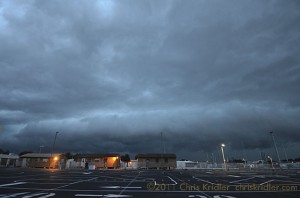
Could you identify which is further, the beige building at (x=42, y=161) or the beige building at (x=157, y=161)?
the beige building at (x=157, y=161)

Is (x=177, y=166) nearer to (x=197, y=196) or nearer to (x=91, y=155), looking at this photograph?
(x=91, y=155)

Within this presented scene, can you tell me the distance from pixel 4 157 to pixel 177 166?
78710mm

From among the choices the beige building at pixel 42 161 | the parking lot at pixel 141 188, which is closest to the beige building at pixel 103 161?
the beige building at pixel 42 161

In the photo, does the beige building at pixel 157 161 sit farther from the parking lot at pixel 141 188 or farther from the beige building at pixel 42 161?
the parking lot at pixel 141 188

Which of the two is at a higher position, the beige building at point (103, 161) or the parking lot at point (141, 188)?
the beige building at point (103, 161)

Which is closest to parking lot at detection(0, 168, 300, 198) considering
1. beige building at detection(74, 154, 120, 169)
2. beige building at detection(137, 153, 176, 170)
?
beige building at detection(74, 154, 120, 169)

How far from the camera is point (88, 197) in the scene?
1405cm

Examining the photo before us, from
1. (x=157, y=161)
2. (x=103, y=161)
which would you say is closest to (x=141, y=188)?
(x=103, y=161)

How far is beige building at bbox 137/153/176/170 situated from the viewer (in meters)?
103

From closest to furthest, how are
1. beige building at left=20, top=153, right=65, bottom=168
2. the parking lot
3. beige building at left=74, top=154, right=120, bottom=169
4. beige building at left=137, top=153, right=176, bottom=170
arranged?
the parking lot < beige building at left=20, top=153, right=65, bottom=168 < beige building at left=74, top=154, right=120, bottom=169 < beige building at left=137, top=153, right=176, bottom=170

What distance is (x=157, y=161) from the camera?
10462 cm

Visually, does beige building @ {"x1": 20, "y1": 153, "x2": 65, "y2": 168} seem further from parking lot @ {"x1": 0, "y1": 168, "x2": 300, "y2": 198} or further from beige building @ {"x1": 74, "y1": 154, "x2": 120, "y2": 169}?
parking lot @ {"x1": 0, "y1": 168, "x2": 300, "y2": 198}

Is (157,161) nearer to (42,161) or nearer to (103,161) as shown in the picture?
(103,161)

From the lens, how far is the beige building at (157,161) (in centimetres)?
10346
